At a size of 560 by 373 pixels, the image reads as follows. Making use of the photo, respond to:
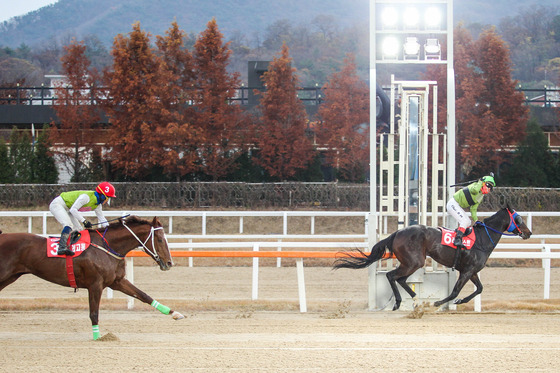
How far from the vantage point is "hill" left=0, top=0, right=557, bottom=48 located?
6196 inches

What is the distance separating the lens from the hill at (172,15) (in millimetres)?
157375

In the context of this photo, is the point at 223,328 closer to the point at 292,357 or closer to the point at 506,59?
the point at 292,357

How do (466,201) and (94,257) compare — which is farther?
(466,201)

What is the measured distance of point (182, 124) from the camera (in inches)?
848

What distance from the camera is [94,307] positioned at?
6969 millimetres

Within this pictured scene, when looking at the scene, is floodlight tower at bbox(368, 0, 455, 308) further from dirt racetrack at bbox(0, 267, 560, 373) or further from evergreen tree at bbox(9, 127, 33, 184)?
evergreen tree at bbox(9, 127, 33, 184)

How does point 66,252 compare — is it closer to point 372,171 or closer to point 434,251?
point 372,171

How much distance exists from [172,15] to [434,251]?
160732 millimetres

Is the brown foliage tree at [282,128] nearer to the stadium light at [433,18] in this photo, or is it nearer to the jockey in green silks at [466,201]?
the stadium light at [433,18]

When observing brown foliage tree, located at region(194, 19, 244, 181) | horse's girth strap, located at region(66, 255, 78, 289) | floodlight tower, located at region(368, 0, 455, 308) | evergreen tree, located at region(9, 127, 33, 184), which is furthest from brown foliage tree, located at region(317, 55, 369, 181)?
horse's girth strap, located at region(66, 255, 78, 289)

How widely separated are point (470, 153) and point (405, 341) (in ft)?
51.8

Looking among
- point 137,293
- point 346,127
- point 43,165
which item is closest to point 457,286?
point 137,293

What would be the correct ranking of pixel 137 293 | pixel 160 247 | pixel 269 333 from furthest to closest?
1. pixel 137 293
2. pixel 160 247
3. pixel 269 333

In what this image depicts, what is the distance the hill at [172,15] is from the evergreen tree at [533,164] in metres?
138
